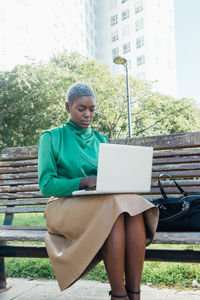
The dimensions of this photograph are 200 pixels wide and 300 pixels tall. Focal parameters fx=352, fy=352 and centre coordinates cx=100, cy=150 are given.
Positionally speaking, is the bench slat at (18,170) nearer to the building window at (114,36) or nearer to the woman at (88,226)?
the woman at (88,226)

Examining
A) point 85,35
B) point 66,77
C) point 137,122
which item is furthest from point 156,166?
point 85,35

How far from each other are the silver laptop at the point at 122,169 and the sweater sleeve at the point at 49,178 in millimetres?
167

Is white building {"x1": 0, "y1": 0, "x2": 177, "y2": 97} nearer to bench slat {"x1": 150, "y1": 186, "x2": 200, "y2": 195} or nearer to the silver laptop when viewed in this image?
bench slat {"x1": 150, "y1": 186, "x2": 200, "y2": 195}

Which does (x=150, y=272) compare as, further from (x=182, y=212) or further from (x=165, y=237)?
(x=165, y=237)

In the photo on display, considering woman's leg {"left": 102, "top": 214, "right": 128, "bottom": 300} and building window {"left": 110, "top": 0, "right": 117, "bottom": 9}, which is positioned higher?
building window {"left": 110, "top": 0, "right": 117, "bottom": 9}

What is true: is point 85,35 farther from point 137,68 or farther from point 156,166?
point 156,166

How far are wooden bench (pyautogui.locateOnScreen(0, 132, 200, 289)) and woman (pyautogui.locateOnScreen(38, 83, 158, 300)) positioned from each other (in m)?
0.17

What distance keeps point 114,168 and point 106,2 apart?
196 ft

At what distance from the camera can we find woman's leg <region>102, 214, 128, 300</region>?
186cm

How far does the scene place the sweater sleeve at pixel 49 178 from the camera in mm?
2230

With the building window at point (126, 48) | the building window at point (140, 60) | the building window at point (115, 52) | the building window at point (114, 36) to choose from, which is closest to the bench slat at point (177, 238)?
the building window at point (140, 60)

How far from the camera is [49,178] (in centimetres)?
230

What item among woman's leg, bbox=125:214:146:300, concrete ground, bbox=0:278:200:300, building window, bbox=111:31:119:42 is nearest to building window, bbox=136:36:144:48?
building window, bbox=111:31:119:42

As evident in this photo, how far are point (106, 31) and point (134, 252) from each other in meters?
57.1
